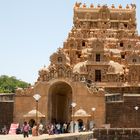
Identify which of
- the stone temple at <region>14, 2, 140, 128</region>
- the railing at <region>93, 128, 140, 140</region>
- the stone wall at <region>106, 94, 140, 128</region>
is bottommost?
the railing at <region>93, 128, 140, 140</region>

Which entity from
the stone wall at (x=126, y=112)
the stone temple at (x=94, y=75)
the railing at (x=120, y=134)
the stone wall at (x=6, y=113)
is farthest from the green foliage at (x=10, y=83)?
the railing at (x=120, y=134)

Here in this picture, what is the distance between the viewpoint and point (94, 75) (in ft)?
234

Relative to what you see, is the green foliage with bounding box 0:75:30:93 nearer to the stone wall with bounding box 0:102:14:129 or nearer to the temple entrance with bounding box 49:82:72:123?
the temple entrance with bounding box 49:82:72:123

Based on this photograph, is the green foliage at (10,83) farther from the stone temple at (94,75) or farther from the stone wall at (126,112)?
the stone wall at (126,112)

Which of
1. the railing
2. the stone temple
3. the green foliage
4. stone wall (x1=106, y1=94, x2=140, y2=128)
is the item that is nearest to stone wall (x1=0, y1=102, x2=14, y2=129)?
the stone temple

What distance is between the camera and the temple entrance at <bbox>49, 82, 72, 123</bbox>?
5638cm

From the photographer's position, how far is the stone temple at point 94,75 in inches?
2101

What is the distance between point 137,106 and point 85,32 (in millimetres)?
33353

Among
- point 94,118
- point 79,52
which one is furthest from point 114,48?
point 94,118

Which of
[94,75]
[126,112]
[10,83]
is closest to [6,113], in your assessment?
[126,112]

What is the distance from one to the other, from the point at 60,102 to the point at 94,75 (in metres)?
12.4

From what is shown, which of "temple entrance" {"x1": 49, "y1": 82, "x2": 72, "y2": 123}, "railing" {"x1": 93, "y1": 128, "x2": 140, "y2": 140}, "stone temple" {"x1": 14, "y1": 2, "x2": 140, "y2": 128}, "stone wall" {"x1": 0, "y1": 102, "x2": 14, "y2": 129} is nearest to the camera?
"railing" {"x1": 93, "y1": 128, "x2": 140, "y2": 140}

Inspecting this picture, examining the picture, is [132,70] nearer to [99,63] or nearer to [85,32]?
[99,63]

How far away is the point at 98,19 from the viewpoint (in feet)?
283
